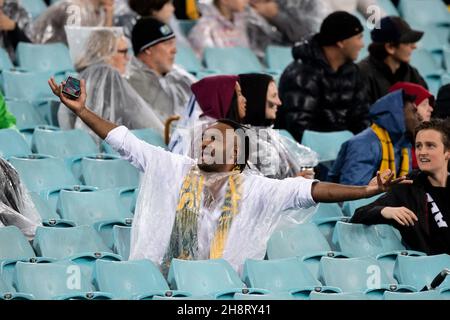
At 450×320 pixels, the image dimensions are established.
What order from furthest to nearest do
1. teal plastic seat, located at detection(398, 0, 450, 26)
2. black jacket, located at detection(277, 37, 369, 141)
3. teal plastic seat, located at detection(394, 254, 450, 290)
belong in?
teal plastic seat, located at detection(398, 0, 450, 26) < black jacket, located at detection(277, 37, 369, 141) < teal plastic seat, located at detection(394, 254, 450, 290)

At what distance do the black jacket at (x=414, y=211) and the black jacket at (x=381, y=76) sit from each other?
187 centimetres

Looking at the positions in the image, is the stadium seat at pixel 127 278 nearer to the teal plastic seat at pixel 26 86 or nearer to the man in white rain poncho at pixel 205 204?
the man in white rain poncho at pixel 205 204

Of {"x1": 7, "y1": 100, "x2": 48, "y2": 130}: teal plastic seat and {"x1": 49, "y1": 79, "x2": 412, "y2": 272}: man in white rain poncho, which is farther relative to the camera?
{"x1": 7, "y1": 100, "x2": 48, "y2": 130}: teal plastic seat

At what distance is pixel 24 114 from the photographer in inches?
337

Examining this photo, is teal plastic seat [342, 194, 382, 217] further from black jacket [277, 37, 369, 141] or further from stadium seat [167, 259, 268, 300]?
stadium seat [167, 259, 268, 300]

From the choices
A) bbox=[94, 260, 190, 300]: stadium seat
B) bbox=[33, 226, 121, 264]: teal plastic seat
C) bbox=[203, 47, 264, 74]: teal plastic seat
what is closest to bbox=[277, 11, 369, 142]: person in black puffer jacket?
bbox=[203, 47, 264, 74]: teal plastic seat

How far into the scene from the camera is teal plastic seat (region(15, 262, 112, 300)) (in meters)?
6.18

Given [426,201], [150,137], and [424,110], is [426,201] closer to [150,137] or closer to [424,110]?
[424,110]

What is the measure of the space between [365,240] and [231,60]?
9.72 feet

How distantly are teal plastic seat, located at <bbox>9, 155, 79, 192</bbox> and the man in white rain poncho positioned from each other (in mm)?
971

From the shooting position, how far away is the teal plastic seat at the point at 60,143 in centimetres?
805

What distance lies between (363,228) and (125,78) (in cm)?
210

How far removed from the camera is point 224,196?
21.9ft
